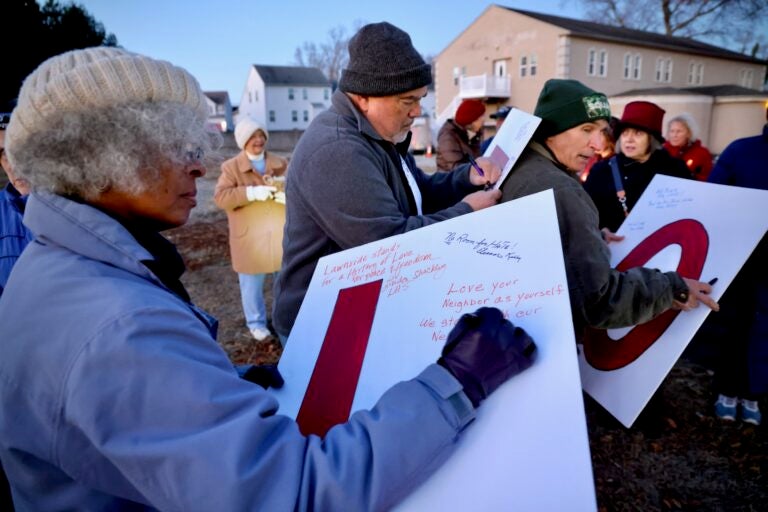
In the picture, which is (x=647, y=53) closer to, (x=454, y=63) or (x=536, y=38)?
(x=536, y=38)

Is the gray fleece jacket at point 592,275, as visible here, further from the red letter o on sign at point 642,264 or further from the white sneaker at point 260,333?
the white sneaker at point 260,333

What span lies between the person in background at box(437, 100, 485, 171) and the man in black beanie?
128 inches

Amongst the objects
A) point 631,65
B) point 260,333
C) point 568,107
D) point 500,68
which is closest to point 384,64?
point 568,107

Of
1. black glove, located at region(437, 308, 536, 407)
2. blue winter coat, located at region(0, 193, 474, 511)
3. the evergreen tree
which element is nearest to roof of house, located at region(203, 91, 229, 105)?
the evergreen tree

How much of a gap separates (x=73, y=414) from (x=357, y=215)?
43.0 inches

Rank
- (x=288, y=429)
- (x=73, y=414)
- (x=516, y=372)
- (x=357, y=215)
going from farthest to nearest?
(x=357, y=215), (x=516, y=372), (x=288, y=429), (x=73, y=414)

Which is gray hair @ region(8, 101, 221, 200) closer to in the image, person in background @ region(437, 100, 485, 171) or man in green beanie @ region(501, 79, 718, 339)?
man in green beanie @ region(501, 79, 718, 339)

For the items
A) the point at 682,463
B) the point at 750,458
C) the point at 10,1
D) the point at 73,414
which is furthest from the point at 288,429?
the point at 10,1

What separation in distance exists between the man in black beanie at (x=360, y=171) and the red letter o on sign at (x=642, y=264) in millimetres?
1024

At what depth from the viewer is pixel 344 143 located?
1794 mm

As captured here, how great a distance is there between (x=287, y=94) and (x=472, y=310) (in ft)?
194

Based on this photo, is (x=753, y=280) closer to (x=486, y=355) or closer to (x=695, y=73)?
(x=486, y=355)

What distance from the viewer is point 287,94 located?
55.8 metres

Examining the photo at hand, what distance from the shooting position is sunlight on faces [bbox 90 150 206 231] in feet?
3.93
